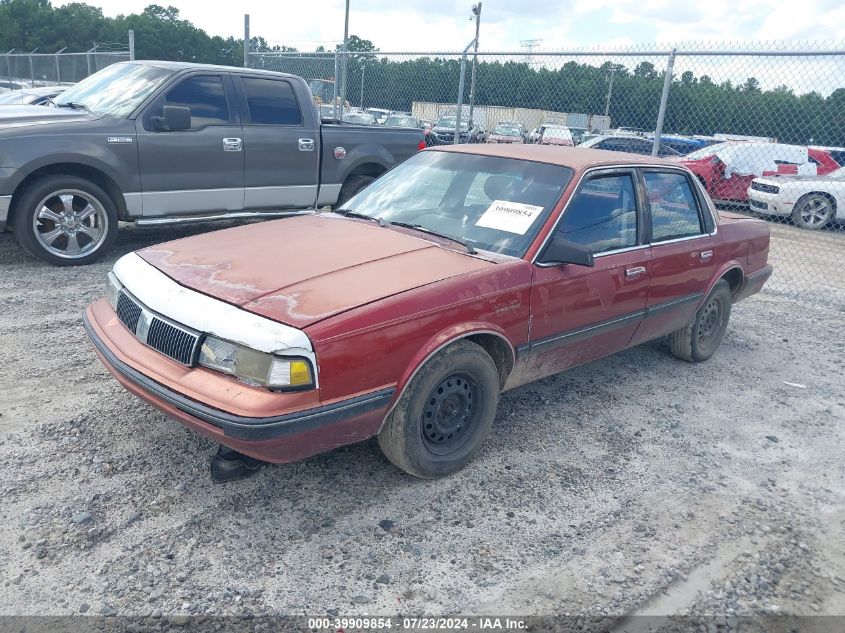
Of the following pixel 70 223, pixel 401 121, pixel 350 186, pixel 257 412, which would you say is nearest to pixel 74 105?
pixel 70 223

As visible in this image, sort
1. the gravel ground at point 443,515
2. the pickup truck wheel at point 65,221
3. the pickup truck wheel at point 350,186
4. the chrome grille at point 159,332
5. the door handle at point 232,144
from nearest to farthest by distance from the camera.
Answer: the gravel ground at point 443,515 < the chrome grille at point 159,332 < the pickup truck wheel at point 65,221 < the door handle at point 232,144 < the pickup truck wheel at point 350,186

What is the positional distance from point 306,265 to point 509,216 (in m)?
1.22

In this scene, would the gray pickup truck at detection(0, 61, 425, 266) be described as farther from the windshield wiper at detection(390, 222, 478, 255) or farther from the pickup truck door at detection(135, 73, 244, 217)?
the windshield wiper at detection(390, 222, 478, 255)

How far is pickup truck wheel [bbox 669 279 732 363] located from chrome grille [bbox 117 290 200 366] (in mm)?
3788

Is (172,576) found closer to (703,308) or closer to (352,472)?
(352,472)

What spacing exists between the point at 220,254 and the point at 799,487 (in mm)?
3362

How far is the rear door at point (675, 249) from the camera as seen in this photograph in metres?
4.56

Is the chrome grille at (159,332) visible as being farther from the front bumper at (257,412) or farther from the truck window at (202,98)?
the truck window at (202,98)

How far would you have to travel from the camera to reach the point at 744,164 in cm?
1450

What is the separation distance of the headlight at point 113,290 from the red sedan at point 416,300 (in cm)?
3

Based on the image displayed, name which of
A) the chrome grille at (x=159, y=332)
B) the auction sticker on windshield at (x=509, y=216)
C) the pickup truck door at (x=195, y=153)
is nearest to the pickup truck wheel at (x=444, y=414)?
the auction sticker on windshield at (x=509, y=216)

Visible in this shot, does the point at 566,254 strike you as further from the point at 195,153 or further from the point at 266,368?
the point at 195,153

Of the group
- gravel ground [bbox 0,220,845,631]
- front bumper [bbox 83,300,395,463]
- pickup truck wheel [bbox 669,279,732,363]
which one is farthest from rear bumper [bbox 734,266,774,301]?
front bumper [bbox 83,300,395,463]

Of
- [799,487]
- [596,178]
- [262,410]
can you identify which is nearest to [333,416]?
[262,410]
